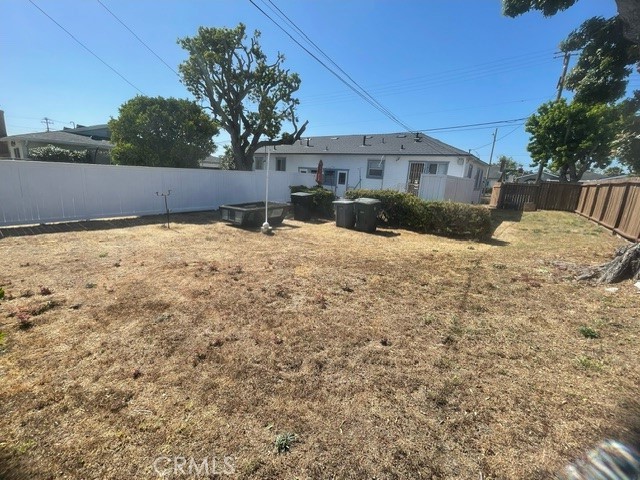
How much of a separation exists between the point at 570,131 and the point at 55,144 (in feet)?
116

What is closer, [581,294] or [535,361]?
[535,361]

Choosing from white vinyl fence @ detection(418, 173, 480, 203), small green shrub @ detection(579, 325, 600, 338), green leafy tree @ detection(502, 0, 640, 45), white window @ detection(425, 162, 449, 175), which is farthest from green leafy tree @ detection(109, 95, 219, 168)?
small green shrub @ detection(579, 325, 600, 338)

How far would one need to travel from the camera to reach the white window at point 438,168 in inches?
701

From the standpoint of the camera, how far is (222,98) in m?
16.9

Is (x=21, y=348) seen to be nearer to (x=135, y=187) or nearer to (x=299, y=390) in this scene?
(x=299, y=390)

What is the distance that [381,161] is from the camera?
20.0 metres

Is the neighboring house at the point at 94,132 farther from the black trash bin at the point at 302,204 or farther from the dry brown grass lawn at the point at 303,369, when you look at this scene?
the dry brown grass lawn at the point at 303,369

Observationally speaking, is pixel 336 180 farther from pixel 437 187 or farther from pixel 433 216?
pixel 433 216

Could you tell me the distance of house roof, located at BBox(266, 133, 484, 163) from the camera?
61.1 feet

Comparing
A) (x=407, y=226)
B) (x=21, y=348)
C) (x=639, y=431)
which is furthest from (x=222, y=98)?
(x=639, y=431)

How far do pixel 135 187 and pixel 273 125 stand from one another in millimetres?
9806

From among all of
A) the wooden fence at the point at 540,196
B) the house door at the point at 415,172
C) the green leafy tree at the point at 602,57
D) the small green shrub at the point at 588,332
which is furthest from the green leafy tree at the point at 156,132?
the wooden fence at the point at 540,196

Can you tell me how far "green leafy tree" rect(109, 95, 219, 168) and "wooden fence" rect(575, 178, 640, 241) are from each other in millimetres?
17529

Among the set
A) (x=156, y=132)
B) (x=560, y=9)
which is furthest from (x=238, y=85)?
(x=560, y=9)
